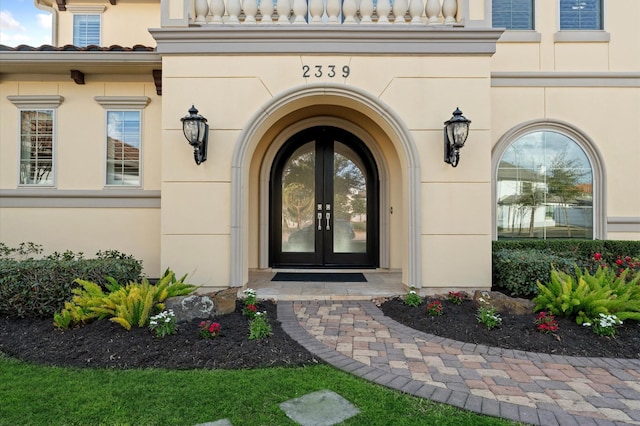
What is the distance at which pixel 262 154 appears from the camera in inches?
281

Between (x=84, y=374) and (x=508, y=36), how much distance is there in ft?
27.3

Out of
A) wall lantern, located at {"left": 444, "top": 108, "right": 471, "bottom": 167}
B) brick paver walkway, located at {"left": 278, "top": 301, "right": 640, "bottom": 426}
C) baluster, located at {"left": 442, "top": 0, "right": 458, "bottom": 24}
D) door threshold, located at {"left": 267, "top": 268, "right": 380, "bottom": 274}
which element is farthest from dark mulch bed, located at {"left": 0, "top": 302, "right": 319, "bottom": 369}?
baluster, located at {"left": 442, "top": 0, "right": 458, "bottom": 24}

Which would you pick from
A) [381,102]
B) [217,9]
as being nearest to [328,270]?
[381,102]

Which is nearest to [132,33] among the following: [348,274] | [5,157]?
[5,157]

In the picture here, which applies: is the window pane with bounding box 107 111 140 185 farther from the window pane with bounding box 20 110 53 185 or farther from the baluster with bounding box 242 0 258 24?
the baluster with bounding box 242 0 258 24

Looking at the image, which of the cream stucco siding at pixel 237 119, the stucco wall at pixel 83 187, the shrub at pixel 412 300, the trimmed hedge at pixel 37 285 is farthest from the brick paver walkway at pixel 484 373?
the stucco wall at pixel 83 187

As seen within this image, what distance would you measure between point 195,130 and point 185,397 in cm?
364

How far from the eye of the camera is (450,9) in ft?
18.0

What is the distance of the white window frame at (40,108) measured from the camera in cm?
641

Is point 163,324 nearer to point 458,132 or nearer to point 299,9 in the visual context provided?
point 458,132

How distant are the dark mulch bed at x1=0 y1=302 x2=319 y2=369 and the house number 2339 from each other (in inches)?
153

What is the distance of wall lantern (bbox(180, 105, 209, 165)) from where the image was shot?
4.96 metres

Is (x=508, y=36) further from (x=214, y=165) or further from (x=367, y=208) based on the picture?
(x=214, y=165)

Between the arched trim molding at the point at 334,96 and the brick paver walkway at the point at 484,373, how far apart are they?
141cm
